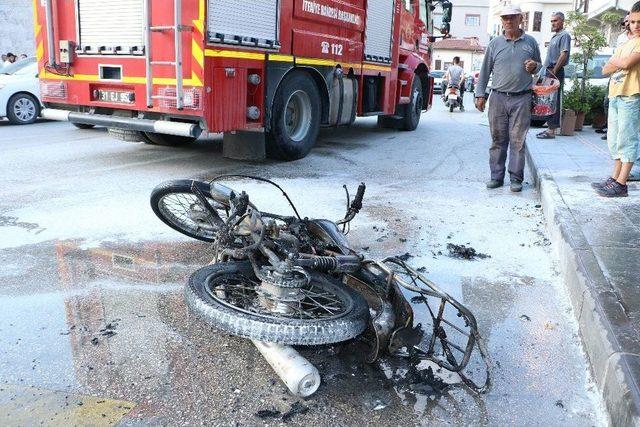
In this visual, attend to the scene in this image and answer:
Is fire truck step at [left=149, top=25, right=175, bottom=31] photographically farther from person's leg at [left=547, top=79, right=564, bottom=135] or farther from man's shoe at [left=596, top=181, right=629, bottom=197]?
person's leg at [left=547, top=79, right=564, bottom=135]

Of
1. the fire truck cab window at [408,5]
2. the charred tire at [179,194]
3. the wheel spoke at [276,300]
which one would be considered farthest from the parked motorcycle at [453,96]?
the wheel spoke at [276,300]

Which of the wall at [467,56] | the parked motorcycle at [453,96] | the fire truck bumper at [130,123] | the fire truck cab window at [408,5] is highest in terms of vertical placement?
the wall at [467,56]

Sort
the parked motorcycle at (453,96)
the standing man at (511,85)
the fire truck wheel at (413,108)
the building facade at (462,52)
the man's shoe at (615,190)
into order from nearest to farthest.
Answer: the man's shoe at (615,190) → the standing man at (511,85) → the fire truck wheel at (413,108) → the parked motorcycle at (453,96) → the building facade at (462,52)

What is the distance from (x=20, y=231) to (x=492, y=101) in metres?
4.92

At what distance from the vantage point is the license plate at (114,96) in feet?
22.5

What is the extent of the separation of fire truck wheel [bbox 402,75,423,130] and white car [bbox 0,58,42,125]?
25.2 feet

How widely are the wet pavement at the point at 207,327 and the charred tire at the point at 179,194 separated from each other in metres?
0.13

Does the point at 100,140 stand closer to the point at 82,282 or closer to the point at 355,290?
the point at 82,282

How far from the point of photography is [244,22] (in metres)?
6.70

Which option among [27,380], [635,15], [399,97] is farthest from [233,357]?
[399,97]

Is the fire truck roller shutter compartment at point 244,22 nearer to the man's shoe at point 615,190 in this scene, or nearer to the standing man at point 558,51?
the man's shoe at point 615,190

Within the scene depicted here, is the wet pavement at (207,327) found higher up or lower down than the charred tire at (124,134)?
lower down

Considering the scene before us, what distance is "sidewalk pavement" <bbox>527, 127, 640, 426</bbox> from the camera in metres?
2.49

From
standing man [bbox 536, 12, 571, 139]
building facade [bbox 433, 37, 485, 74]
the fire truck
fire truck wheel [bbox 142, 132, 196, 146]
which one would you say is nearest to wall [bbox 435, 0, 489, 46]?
building facade [bbox 433, 37, 485, 74]
